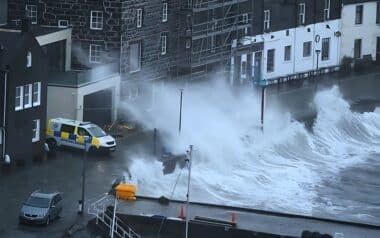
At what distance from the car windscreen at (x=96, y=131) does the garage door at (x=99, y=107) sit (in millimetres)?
3446

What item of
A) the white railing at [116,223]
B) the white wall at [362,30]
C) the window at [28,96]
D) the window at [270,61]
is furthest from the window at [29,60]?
the white wall at [362,30]

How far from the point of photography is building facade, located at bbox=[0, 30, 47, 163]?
1736 inches

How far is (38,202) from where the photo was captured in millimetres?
36531

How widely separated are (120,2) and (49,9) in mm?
3951

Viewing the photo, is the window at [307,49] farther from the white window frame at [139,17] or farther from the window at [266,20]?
the white window frame at [139,17]

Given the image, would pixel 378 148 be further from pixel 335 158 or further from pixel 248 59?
pixel 248 59

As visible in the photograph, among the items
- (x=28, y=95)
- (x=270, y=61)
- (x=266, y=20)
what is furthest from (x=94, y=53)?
(x=270, y=61)

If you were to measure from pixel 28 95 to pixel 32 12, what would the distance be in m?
10.5

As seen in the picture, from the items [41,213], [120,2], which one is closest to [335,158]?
[120,2]

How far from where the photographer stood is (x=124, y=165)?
46.2 meters

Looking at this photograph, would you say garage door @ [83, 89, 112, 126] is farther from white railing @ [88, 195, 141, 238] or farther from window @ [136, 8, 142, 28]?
white railing @ [88, 195, 141, 238]

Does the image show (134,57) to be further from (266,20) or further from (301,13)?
(301,13)

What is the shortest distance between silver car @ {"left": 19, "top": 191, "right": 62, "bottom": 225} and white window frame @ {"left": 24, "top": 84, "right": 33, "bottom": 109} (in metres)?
9.24

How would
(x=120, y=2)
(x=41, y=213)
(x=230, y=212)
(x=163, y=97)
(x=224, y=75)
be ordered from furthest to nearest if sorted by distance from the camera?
(x=224, y=75) < (x=163, y=97) < (x=120, y=2) < (x=230, y=212) < (x=41, y=213)
